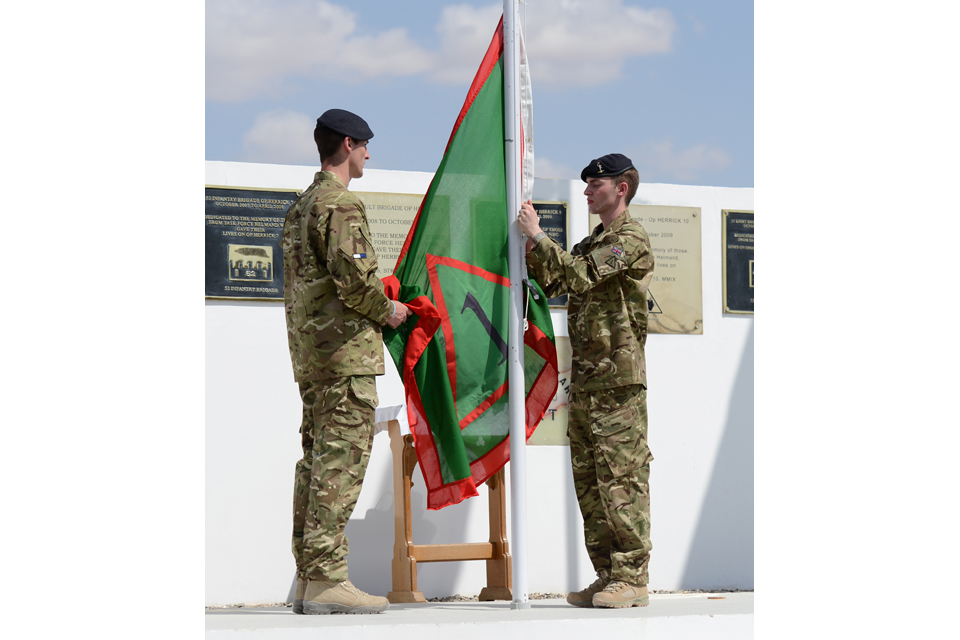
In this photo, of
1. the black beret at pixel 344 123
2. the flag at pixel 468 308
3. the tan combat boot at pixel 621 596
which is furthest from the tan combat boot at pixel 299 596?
the black beret at pixel 344 123

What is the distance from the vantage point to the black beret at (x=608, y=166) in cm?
412

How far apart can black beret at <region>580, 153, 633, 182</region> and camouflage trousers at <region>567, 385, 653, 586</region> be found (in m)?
0.86

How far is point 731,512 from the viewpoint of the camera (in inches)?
233

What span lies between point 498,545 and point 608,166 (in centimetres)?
201

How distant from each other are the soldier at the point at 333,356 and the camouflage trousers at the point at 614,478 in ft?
2.96

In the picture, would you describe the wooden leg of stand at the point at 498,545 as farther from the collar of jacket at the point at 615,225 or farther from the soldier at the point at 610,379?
the collar of jacket at the point at 615,225

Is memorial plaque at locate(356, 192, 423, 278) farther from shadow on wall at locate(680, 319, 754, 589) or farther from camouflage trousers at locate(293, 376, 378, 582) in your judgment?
shadow on wall at locate(680, 319, 754, 589)

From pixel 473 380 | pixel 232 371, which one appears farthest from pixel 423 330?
pixel 232 371

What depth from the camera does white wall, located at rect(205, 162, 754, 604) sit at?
17.1 feet

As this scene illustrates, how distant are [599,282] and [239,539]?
7.95 ft

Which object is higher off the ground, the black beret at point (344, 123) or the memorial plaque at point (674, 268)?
the black beret at point (344, 123)

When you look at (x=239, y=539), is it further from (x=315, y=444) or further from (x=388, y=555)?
(x=315, y=444)

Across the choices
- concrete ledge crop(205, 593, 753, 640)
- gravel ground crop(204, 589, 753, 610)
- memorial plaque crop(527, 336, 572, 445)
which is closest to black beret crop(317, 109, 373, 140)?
concrete ledge crop(205, 593, 753, 640)

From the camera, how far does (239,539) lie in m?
5.18
